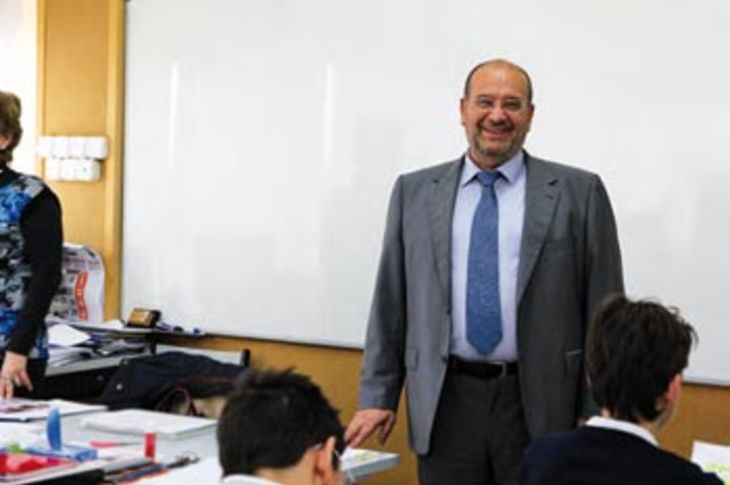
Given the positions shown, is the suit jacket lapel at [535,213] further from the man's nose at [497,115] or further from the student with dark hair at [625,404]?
the student with dark hair at [625,404]

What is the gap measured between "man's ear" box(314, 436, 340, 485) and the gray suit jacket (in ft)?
3.24

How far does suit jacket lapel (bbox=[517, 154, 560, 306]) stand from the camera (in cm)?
243

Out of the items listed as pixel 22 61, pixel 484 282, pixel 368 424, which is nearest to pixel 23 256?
pixel 368 424

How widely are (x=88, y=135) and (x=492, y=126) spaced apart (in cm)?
251

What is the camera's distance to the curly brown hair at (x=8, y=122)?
3051mm

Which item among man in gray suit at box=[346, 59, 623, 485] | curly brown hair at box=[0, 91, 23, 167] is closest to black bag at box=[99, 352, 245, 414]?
curly brown hair at box=[0, 91, 23, 167]

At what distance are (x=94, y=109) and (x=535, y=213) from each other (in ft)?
8.53

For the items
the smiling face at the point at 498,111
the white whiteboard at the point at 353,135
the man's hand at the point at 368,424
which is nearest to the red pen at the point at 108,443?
the man's hand at the point at 368,424

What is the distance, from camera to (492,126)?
2.47 m

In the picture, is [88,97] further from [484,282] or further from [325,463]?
[325,463]

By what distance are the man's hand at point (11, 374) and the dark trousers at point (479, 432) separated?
1247 mm

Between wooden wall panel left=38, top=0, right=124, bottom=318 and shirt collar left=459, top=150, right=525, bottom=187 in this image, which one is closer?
shirt collar left=459, top=150, right=525, bottom=187

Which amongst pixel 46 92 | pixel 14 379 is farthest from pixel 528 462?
pixel 46 92

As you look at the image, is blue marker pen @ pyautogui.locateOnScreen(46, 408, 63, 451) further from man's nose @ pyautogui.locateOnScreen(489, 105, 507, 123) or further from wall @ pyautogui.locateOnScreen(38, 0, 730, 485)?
wall @ pyautogui.locateOnScreen(38, 0, 730, 485)
